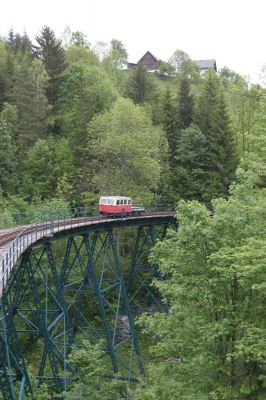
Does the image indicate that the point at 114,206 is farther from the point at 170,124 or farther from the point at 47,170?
the point at 170,124

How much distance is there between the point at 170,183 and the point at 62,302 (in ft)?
86.2

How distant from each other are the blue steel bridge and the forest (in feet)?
4.34

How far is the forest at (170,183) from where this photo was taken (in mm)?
12578

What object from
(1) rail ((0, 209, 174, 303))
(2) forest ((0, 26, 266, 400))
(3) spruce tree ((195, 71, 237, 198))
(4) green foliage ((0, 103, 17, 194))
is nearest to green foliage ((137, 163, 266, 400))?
(2) forest ((0, 26, 266, 400))

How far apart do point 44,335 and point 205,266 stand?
7365 millimetres

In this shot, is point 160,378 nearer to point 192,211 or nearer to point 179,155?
point 192,211

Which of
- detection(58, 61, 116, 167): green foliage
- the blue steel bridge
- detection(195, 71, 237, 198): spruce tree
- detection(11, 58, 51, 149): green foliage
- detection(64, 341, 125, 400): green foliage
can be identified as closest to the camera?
detection(64, 341, 125, 400): green foliage

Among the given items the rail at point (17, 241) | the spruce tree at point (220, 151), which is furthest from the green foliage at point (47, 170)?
the rail at point (17, 241)

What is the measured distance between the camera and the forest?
12.6 m

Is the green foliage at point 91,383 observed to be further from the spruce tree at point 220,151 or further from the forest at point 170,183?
the spruce tree at point 220,151

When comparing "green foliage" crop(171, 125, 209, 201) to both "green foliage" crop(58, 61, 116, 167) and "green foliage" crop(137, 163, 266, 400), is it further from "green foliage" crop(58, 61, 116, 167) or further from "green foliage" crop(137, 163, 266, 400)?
"green foliage" crop(137, 163, 266, 400)

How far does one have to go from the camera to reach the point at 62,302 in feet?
66.5

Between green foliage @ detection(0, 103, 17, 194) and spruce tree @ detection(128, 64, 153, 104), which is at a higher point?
spruce tree @ detection(128, 64, 153, 104)

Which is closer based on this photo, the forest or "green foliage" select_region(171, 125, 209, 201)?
the forest
